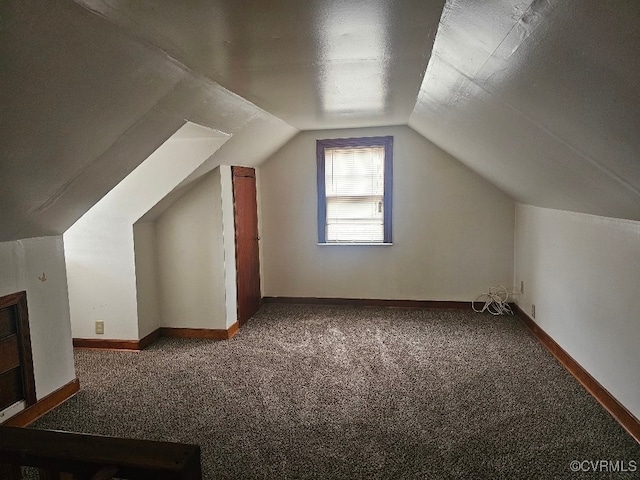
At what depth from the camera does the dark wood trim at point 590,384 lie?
2387mm

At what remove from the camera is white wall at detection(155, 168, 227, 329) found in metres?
4.00

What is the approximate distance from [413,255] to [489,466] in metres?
2.95

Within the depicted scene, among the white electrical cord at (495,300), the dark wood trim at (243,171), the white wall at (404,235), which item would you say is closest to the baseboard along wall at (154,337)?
→ the white wall at (404,235)

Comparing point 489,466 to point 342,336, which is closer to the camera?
point 489,466

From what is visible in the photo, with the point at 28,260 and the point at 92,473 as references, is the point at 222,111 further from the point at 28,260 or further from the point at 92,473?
the point at 92,473

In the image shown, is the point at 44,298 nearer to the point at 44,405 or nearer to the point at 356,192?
the point at 44,405

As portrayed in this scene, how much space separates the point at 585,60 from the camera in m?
1.24

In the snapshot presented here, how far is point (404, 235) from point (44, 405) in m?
3.64

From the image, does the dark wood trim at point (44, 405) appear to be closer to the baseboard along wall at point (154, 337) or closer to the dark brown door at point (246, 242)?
the baseboard along wall at point (154, 337)

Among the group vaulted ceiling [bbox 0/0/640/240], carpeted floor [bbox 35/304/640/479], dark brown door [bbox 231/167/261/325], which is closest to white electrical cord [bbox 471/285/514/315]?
carpeted floor [bbox 35/304/640/479]

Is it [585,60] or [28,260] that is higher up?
[585,60]

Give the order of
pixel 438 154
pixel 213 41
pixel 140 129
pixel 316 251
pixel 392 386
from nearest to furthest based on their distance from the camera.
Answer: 1. pixel 213 41
2. pixel 140 129
3. pixel 392 386
4. pixel 438 154
5. pixel 316 251

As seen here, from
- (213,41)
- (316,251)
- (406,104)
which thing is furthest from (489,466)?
(316,251)

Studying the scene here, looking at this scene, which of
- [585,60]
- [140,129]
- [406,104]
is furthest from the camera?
[406,104]
